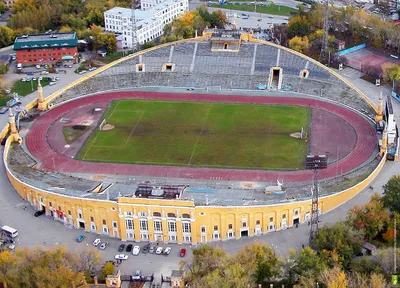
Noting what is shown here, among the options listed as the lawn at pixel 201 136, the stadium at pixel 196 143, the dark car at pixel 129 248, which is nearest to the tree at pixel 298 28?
the stadium at pixel 196 143

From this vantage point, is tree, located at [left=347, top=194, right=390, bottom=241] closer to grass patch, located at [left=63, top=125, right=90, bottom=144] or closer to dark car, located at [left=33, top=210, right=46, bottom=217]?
dark car, located at [left=33, top=210, right=46, bottom=217]

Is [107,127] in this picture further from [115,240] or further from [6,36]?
[6,36]

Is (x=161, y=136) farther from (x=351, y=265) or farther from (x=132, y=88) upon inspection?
(x=351, y=265)

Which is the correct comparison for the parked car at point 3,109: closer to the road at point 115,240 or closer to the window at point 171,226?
the road at point 115,240

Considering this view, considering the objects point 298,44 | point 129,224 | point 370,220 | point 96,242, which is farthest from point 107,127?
point 370,220

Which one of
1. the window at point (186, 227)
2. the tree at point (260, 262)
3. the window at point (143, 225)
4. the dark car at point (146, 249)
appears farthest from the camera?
the window at point (143, 225)

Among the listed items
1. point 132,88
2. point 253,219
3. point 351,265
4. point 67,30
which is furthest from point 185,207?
point 67,30
